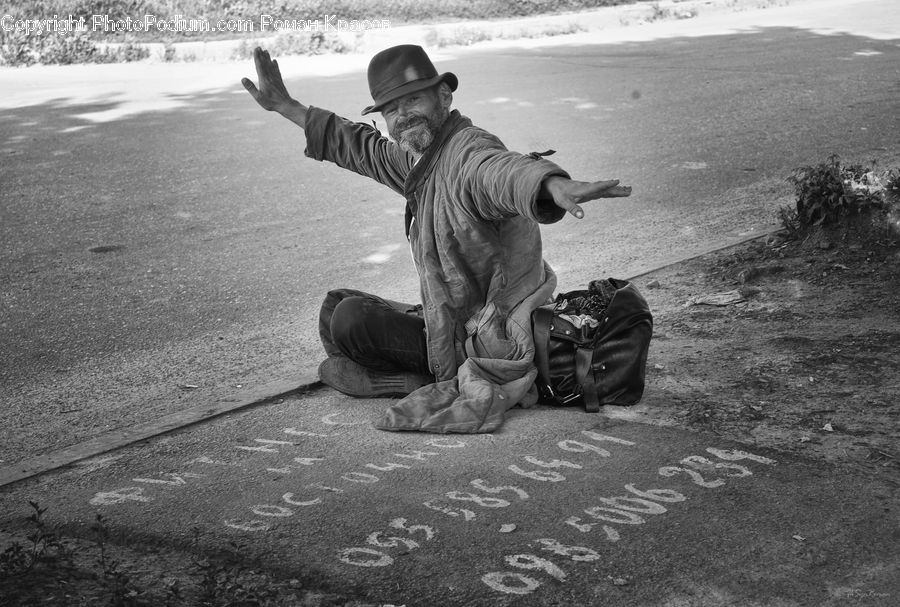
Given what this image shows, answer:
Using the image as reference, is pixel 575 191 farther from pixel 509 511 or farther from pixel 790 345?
pixel 790 345

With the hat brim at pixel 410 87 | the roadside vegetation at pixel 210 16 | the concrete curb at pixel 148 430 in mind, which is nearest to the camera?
the concrete curb at pixel 148 430

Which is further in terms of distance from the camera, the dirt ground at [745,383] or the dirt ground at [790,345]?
the dirt ground at [790,345]

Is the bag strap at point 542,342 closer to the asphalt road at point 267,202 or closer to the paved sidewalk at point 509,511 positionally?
the paved sidewalk at point 509,511

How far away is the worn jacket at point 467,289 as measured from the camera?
381cm

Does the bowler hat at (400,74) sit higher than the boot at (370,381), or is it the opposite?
the bowler hat at (400,74)

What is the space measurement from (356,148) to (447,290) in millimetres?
966

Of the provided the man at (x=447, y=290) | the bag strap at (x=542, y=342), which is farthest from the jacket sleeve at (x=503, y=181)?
the bag strap at (x=542, y=342)

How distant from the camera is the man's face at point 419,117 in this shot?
3967 millimetres

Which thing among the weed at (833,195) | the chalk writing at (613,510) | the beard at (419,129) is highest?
the beard at (419,129)

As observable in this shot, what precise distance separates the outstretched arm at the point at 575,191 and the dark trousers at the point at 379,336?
113 cm

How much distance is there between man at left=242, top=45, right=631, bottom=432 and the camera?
382cm

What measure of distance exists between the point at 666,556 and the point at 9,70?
14.7m

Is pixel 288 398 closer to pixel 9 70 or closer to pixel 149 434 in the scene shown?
pixel 149 434

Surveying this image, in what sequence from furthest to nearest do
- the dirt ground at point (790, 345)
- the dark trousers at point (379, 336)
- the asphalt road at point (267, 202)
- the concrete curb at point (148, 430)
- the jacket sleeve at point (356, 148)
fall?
1. the asphalt road at point (267, 202)
2. the jacket sleeve at point (356, 148)
3. the dark trousers at point (379, 336)
4. the concrete curb at point (148, 430)
5. the dirt ground at point (790, 345)
